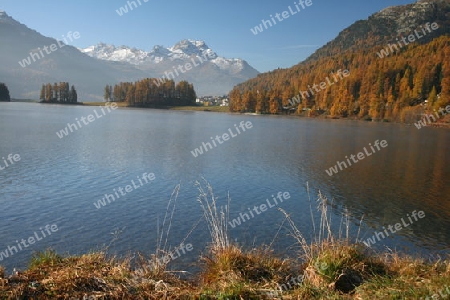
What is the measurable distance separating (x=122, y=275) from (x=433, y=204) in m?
20.7

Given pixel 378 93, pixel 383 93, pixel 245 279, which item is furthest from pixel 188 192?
pixel 383 93

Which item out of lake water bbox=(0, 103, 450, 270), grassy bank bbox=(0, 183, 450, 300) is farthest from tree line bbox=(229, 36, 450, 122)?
grassy bank bbox=(0, 183, 450, 300)

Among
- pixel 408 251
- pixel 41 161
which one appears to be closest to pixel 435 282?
pixel 408 251

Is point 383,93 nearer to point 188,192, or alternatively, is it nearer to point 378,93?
point 378,93

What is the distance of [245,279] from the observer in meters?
7.79

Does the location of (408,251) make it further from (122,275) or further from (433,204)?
(122,275)

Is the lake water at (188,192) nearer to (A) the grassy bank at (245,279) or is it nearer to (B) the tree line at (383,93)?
(A) the grassy bank at (245,279)

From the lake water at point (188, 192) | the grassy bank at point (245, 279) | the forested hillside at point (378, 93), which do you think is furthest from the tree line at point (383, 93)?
the grassy bank at point (245, 279)

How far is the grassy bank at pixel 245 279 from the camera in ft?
21.6

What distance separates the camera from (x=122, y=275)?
283 inches

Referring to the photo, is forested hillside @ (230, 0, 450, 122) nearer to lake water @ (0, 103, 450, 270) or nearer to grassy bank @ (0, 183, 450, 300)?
lake water @ (0, 103, 450, 270)

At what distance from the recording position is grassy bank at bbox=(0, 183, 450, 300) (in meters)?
6.58

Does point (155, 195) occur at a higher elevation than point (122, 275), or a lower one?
lower

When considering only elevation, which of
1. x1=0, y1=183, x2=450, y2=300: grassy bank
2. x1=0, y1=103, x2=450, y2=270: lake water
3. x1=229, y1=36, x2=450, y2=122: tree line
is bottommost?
x1=0, y1=103, x2=450, y2=270: lake water
